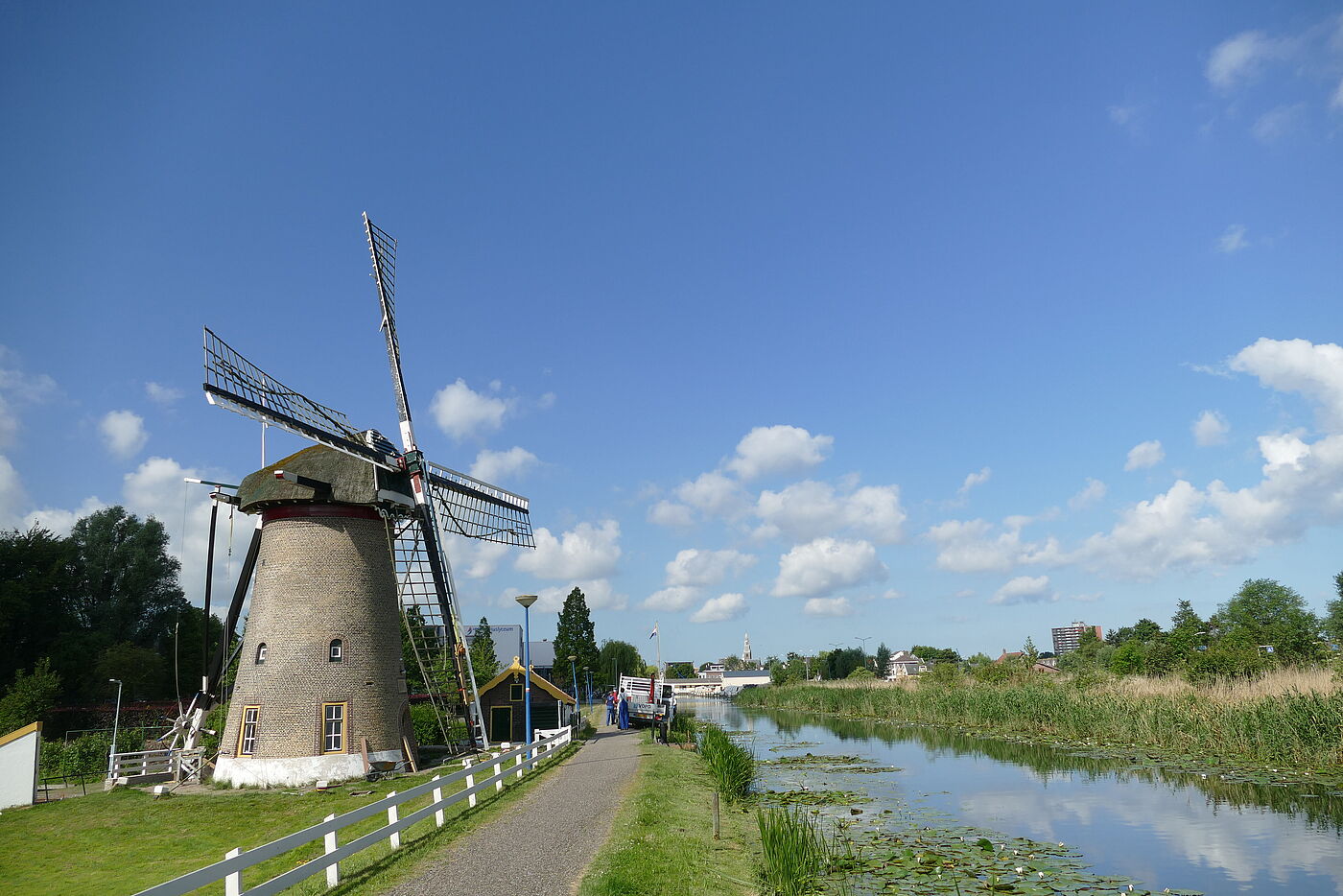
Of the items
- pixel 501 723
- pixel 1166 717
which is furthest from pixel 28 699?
pixel 1166 717

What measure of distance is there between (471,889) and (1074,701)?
86.3ft

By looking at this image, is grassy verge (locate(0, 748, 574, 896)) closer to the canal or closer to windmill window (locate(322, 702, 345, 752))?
windmill window (locate(322, 702, 345, 752))

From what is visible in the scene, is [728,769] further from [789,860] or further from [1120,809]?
[789,860]

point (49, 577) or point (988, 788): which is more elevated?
point (49, 577)

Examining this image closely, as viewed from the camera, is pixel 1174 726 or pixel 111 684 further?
pixel 111 684

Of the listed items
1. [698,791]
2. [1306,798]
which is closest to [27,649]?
[698,791]

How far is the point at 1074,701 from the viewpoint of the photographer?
29781 mm

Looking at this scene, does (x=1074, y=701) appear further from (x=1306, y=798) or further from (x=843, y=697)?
(x=843, y=697)

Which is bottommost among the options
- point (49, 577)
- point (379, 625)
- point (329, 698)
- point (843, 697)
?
point (843, 697)

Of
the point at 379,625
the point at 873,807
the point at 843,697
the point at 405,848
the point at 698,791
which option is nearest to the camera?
the point at 405,848

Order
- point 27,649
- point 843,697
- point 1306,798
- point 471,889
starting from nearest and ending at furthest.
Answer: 1. point 471,889
2. point 1306,798
3. point 27,649
4. point 843,697

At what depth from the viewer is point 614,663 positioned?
329 feet

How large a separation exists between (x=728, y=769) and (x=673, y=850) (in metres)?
7.12

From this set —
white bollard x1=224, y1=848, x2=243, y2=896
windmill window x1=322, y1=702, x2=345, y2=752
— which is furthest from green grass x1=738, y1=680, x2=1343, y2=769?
windmill window x1=322, y1=702, x2=345, y2=752
